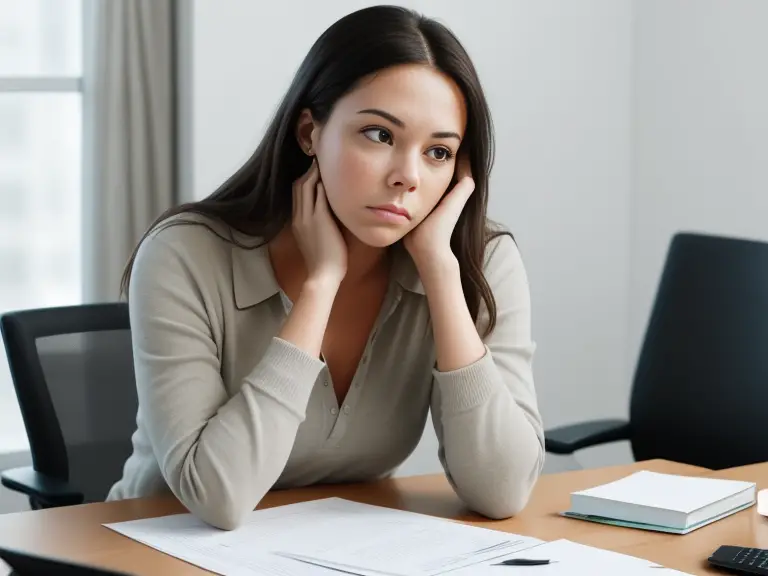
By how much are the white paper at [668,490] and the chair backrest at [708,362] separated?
2.49ft

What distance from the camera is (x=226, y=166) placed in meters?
3.01

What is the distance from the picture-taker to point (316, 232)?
1.69m

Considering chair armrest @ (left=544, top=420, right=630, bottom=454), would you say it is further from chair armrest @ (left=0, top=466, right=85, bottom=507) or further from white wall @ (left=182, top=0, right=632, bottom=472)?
white wall @ (left=182, top=0, right=632, bottom=472)

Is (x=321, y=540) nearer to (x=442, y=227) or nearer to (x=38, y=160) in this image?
(x=442, y=227)

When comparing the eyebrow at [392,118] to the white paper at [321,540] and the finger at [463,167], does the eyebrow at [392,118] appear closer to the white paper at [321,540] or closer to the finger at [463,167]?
the finger at [463,167]

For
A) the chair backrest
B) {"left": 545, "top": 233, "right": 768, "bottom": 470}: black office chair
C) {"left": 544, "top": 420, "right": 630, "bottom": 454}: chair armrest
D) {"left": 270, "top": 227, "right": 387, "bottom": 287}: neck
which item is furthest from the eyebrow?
the chair backrest

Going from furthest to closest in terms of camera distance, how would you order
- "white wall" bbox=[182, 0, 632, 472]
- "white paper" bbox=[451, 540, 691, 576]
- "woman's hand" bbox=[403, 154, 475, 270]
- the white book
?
1. "white wall" bbox=[182, 0, 632, 472]
2. "woman's hand" bbox=[403, 154, 475, 270]
3. the white book
4. "white paper" bbox=[451, 540, 691, 576]

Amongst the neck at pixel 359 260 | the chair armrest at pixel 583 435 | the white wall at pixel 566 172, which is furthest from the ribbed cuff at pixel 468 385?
the white wall at pixel 566 172

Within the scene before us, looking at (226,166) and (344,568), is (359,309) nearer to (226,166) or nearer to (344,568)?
(344,568)

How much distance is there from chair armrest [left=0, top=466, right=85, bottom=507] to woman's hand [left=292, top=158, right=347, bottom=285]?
1.88 feet

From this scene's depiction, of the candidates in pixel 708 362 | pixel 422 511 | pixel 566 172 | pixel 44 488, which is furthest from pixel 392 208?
pixel 566 172

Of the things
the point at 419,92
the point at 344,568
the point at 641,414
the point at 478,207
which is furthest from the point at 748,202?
the point at 344,568

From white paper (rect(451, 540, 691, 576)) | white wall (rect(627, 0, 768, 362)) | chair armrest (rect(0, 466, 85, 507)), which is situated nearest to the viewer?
white paper (rect(451, 540, 691, 576))

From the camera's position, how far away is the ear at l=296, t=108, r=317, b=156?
5.61 ft
